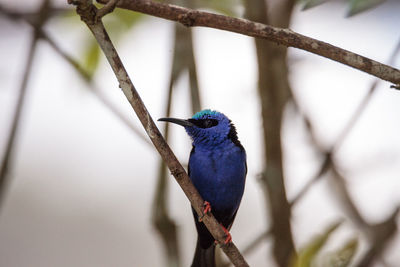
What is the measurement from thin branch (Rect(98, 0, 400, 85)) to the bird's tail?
2.08 m

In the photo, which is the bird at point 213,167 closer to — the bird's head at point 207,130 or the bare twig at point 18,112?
the bird's head at point 207,130

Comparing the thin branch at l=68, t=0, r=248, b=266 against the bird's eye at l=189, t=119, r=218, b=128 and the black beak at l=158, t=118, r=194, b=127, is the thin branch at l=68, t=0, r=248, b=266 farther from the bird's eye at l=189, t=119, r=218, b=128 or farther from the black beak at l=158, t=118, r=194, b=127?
the bird's eye at l=189, t=119, r=218, b=128

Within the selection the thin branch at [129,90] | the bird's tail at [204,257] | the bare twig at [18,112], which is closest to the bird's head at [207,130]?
the bird's tail at [204,257]

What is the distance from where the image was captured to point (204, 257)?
427 centimetres

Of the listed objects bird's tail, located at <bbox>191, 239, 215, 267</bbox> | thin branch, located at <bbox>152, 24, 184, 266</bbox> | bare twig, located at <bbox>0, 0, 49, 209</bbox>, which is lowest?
bird's tail, located at <bbox>191, 239, 215, 267</bbox>

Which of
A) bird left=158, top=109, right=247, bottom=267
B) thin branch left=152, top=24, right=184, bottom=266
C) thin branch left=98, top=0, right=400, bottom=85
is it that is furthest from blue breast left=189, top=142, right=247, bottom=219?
thin branch left=98, top=0, right=400, bottom=85

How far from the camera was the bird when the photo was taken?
13.7ft

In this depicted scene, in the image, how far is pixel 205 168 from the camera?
4.18 m

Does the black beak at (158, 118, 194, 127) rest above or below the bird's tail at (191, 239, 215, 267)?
above

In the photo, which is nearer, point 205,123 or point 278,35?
point 278,35

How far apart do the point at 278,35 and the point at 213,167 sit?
1.70 meters

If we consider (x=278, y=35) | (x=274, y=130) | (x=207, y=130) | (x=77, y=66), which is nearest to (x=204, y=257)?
(x=207, y=130)

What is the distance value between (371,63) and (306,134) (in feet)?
8.33

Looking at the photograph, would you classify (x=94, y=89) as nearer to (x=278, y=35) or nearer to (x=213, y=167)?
(x=213, y=167)
